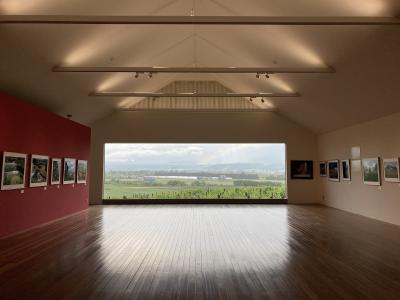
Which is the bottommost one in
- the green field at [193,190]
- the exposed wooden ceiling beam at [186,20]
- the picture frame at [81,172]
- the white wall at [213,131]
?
the green field at [193,190]

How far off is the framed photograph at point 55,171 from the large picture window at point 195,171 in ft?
16.7

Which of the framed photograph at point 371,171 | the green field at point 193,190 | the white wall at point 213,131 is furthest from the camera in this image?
the green field at point 193,190

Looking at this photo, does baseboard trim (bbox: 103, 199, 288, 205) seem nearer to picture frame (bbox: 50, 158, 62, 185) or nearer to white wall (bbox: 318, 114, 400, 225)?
white wall (bbox: 318, 114, 400, 225)

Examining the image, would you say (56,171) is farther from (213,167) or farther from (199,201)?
(213,167)

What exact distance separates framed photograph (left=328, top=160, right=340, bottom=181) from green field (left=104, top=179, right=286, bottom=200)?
8.52ft

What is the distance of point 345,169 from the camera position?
12.5 m


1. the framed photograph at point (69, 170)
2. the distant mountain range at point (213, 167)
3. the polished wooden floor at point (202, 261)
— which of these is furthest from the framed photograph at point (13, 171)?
the distant mountain range at point (213, 167)

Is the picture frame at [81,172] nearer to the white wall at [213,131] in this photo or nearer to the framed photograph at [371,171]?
the white wall at [213,131]

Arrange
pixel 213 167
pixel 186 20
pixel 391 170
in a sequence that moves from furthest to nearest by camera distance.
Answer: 1. pixel 213 167
2. pixel 391 170
3. pixel 186 20

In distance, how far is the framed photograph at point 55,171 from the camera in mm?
9656

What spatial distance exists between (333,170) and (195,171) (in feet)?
23.6

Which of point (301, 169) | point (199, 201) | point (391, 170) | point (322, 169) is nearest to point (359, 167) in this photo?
point (391, 170)

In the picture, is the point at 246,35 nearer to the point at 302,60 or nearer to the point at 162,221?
the point at 302,60

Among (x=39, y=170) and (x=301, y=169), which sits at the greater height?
(x=301, y=169)
